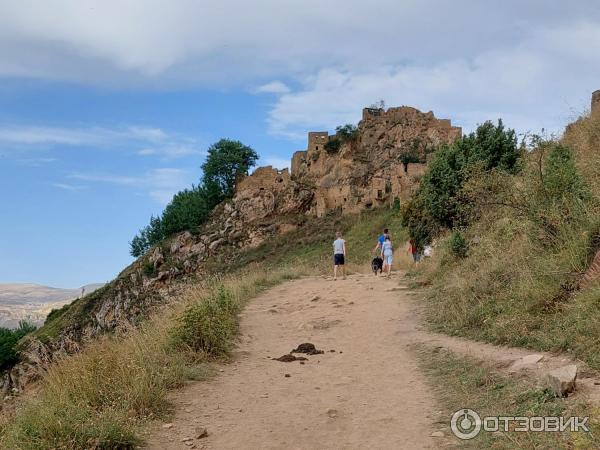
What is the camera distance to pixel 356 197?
48.6m

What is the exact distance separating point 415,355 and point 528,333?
5.42ft

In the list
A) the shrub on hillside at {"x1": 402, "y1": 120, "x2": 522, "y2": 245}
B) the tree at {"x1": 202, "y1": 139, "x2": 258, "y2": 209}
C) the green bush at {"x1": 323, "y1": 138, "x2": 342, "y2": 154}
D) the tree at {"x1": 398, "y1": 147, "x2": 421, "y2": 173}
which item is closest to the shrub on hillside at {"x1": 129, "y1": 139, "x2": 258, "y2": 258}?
the tree at {"x1": 202, "y1": 139, "x2": 258, "y2": 209}

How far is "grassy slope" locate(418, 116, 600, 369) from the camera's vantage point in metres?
5.96

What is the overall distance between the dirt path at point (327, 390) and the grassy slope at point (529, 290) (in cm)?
31

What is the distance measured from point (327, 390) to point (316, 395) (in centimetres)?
24

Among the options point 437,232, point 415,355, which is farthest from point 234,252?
point 415,355

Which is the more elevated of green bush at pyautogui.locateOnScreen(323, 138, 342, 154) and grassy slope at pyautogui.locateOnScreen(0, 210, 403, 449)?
green bush at pyautogui.locateOnScreen(323, 138, 342, 154)

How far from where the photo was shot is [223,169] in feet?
203

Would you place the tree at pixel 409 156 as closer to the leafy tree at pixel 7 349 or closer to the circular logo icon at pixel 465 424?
the leafy tree at pixel 7 349

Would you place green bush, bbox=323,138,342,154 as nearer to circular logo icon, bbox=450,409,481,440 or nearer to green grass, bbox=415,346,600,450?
green grass, bbox=415,346,600,450

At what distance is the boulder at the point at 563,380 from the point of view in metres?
4.49

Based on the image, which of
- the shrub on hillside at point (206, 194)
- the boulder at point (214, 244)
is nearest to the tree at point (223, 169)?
the shrub on hillside at point (206, 194)

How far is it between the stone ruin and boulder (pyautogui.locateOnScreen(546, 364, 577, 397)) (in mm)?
42892

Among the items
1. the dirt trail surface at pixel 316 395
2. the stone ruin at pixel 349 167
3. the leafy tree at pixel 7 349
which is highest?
the stone ruin at pixel 349 167
